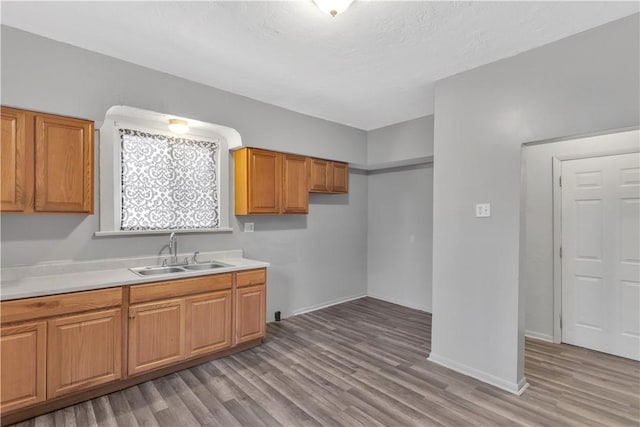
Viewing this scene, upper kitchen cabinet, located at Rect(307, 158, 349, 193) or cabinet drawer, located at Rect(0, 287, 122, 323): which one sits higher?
upper kitchen cabinet, located at Rect(307, 158, 349, 193)

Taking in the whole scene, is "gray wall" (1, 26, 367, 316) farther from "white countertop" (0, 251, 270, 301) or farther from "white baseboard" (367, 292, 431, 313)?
"white baseboard" (367, 292, 431, 313)

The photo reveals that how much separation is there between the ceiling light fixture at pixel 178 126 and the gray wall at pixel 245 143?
16cm

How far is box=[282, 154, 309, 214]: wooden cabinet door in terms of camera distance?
3.83 metres

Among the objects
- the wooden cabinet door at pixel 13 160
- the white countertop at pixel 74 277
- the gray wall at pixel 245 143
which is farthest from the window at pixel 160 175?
the wooden cabinet door at pixel 13 160

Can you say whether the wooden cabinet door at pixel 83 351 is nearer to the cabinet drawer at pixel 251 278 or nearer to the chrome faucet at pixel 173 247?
the chrome faucet at pixel 173 247

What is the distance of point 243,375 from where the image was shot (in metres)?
2.70

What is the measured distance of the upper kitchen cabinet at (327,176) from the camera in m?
4.20

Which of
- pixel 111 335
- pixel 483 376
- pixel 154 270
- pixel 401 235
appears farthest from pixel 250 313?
pixel 401 235

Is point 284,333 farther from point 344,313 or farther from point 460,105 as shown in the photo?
point 460,105

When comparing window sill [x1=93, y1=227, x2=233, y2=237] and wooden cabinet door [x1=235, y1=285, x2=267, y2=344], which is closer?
window sill [x1=93, y1=227, x2=233, y2=237]

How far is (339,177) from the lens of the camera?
454 cm

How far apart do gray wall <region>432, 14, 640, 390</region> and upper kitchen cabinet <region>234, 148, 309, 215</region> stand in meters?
1.73

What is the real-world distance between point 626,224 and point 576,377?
1616 millimetres

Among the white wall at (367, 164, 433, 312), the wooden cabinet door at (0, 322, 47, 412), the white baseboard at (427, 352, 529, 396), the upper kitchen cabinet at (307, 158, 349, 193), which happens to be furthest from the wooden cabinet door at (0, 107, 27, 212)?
the white wall at (367, 164, 433, 312)
